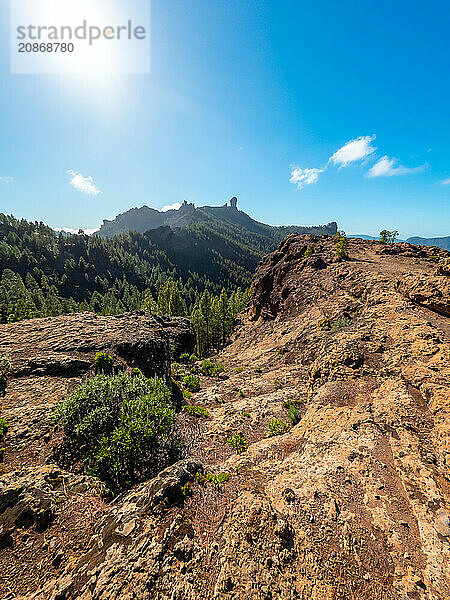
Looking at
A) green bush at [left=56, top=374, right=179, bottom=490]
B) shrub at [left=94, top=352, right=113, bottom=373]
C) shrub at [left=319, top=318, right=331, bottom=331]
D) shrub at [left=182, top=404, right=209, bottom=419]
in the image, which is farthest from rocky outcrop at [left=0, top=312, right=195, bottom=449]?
shrub at [left=319, top=318, right=331, bottom=331]

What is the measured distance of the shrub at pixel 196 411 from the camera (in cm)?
2312

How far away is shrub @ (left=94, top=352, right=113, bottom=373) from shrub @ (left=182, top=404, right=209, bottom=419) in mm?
8630

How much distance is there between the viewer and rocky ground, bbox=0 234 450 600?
734cm

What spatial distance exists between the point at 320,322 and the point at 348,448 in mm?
22208

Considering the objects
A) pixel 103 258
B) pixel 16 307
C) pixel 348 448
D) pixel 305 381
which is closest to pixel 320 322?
pixel 305 381

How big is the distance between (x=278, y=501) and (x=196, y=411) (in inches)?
578

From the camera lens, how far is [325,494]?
1015 centimetres

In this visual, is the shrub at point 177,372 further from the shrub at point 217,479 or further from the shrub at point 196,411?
the shrub at point 217,479

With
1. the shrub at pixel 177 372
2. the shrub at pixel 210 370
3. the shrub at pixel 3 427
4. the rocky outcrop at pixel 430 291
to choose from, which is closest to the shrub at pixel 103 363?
the shrub at pixel 3 427

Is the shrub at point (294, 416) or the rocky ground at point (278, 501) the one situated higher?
the rocky ground at point (278, 501)

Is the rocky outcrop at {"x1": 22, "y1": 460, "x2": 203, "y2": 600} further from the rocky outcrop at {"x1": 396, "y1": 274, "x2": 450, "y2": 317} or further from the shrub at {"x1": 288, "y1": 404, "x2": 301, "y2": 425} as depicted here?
the rocky outcrop at {"x1": 396, "y1": 274, "x2": 450, "y2": 317}

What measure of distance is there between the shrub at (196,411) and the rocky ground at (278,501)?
1.60 metres

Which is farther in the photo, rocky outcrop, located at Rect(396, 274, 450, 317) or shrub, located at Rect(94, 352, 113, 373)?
rocky outcrop, located at Rect(396, 274, 450, 317)

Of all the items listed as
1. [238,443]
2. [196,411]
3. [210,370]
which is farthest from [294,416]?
[210,370]
